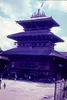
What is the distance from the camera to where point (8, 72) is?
4159cm

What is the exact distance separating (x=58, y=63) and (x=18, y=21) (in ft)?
41.2

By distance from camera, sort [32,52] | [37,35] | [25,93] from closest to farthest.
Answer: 1. [25,93]
2. [32,52]
3. [37,35]

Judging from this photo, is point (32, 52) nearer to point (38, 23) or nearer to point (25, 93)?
point (38, 23)

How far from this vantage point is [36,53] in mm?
38281

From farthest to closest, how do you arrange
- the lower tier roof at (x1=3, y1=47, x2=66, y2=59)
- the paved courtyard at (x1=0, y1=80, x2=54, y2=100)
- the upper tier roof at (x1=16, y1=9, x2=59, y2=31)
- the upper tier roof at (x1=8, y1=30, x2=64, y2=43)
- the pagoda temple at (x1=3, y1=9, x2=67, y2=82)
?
the upper tier roof at (x1=16, y1=9, x2=59, y2=31) < the upper tier roof at (x1=8, y1=30, x2=64, y2=43) < the pagoda temple at (x1=3, y1=9, x2=67, y2=82) < the lower tier roof at (x1=3, y1=47, x2=66, y2=59) < the paved courtyard at (x1=0, y1=80, x2=54, y2=100)

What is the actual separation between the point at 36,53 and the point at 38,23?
7.64m

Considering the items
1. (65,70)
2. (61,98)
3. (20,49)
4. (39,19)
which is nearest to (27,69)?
(20,49)

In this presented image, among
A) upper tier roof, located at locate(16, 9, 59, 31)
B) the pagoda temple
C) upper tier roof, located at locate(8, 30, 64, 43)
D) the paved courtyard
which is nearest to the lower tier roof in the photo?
the pagoda temple

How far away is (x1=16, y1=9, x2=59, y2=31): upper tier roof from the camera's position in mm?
41812

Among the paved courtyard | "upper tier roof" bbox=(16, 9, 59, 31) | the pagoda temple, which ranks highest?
"upper tier roof" bbox=(16, 9, 59, 31)

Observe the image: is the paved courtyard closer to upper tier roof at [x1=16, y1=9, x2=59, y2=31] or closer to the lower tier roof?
the lower tier roof

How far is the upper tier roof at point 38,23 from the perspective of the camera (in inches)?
1646

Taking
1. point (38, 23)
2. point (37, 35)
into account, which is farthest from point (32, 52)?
point (38, 23)

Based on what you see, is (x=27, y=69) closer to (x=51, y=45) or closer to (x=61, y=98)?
(x=51, y=45)
